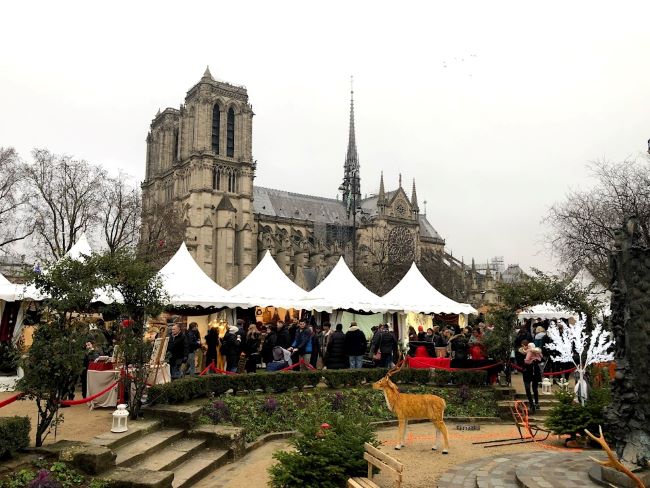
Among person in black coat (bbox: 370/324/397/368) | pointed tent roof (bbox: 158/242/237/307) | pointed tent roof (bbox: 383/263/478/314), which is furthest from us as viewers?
pointed tent roof (bbox: 383/263/478/314)

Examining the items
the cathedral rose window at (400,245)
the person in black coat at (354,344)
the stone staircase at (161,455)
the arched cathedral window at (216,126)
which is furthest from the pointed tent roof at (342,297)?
the arched cathedral window at (216,126)

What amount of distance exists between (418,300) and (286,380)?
355 inches

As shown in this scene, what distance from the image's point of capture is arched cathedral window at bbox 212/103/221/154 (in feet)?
212

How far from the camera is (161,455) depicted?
8242 millimetres

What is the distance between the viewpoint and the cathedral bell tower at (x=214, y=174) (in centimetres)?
5981

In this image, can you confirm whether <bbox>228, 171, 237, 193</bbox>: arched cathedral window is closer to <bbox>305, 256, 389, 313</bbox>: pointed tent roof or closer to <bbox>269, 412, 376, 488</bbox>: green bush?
<bbox>305, 256, 389, 313</bbox>: pointed tent roof

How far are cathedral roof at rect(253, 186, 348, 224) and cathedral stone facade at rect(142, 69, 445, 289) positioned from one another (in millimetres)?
216

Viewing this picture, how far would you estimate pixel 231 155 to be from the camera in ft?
215

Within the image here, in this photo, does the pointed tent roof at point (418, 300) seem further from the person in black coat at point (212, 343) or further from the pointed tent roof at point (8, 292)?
the pointed tent roof at point (8, 292)

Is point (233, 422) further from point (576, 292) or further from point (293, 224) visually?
point (293, 224)

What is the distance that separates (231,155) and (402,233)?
2540 cm

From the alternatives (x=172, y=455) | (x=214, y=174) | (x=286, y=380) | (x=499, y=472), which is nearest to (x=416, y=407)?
(x=499, y=472)

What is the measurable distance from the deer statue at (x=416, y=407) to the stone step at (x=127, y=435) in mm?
3899

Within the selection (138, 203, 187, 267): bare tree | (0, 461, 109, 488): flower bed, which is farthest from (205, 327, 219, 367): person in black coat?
(138, 203, 187, 267): bare tree
